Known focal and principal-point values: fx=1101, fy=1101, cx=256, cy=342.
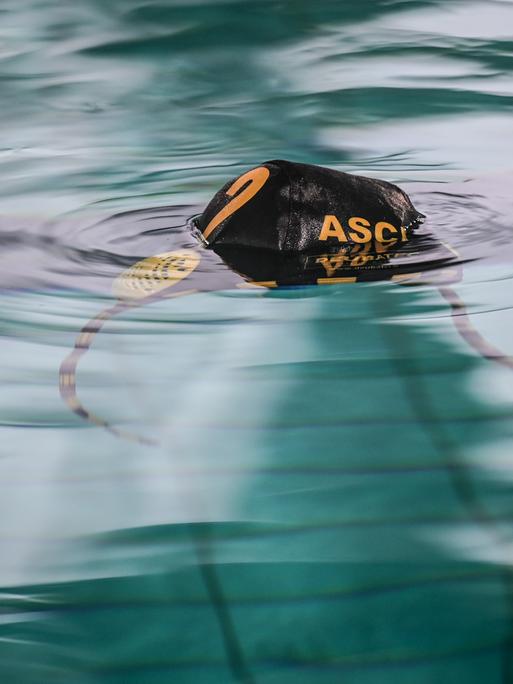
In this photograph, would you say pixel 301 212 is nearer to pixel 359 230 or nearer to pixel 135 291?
pixel 359 230

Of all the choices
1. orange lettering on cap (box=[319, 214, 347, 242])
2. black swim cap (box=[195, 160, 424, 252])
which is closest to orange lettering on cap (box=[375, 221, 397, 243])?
black swim cap (box=[195, 160, 424, 252])

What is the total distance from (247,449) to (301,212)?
41.7 inches

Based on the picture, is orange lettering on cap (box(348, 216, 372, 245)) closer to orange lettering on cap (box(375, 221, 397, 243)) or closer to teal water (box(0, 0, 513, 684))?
orange lettering on cap (box(375, 221, 397, 243))

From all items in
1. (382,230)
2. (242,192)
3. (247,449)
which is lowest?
(247,449)

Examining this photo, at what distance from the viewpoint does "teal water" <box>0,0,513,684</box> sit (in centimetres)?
145

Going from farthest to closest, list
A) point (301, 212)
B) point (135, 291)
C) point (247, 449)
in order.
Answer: point (301, 212) < point (135, 291) < point (247, 449)

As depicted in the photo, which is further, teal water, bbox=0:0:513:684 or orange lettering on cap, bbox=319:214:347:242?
orange lettering on cap, bbox=319:214:347:242

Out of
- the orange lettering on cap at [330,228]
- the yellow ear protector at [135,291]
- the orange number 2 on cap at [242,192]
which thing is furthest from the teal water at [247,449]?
the orange lettering on cap at [330,228]

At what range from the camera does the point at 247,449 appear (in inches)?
74.6

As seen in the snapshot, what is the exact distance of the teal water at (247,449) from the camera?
1.45 metres

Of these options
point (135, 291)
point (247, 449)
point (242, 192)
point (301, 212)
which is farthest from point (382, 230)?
point (247, 449)

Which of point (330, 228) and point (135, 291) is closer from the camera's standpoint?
point (135, 291)

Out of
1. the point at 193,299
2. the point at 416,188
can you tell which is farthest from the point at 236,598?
the point at 416,188

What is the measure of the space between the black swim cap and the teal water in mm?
156
